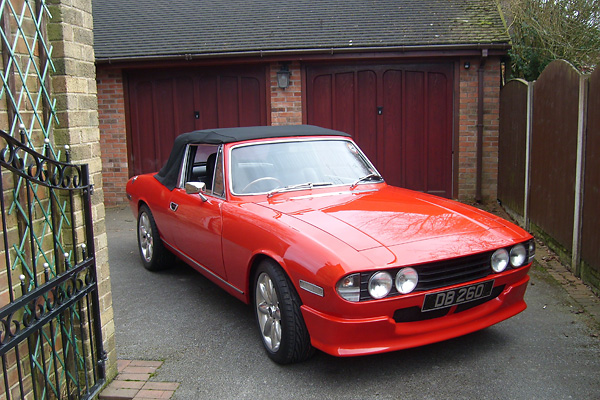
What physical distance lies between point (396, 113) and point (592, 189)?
5.67 metres

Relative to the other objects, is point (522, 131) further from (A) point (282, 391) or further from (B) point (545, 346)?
(A) point (282, 391)

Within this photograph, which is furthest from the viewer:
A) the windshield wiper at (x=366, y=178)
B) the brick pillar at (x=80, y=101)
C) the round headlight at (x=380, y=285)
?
the windshield wiper at (x=366, y=178)

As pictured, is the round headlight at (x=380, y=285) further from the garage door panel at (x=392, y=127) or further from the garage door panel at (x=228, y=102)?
the garage door panel at (x=228, y=102)

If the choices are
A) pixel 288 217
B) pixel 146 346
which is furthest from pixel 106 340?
pixel 288 217

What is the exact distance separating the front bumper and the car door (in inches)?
55.1

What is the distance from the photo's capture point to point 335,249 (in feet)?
11.0

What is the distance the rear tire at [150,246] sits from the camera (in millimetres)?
6113

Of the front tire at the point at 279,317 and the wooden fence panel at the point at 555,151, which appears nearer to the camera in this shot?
the front tire at the point at 279,317

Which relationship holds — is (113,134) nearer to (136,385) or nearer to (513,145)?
(513,145)

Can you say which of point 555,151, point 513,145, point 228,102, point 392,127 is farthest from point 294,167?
point 228,102

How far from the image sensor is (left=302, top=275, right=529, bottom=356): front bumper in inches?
128

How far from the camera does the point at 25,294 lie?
2621mm

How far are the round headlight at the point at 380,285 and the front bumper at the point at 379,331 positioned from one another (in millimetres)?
134

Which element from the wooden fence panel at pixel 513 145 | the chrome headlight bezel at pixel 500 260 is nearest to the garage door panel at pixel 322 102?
the wooden fence panel at pixel 513 145
